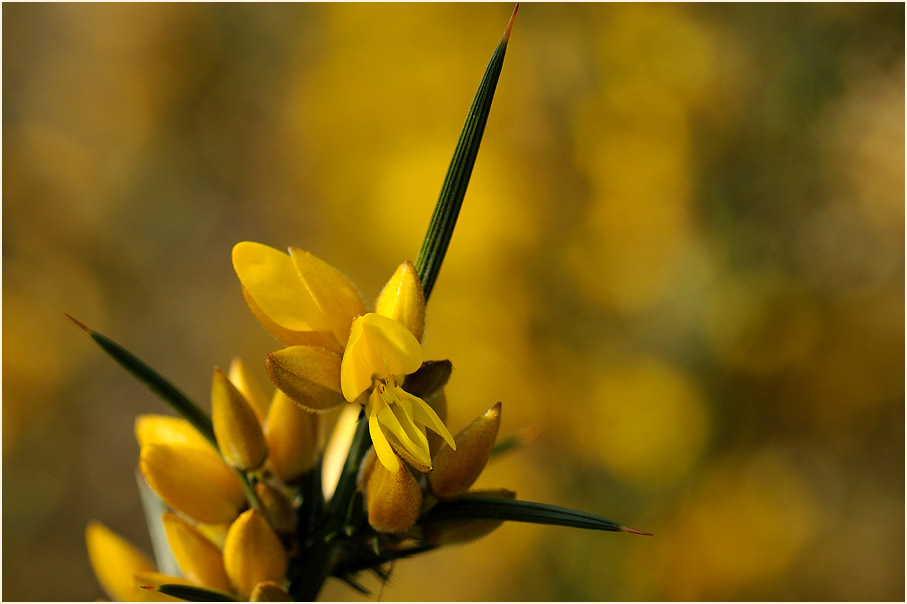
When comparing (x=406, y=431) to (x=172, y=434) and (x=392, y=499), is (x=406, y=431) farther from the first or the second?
(x=172, y=434)

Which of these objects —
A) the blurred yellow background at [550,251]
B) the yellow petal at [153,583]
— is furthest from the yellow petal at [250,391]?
the blurred yellow background at [550,251]

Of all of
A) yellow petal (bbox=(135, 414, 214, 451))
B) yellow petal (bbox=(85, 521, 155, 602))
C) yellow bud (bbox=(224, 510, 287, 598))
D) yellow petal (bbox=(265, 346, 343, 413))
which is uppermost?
yellow petal (bbox=(265, 346, 343, 413))

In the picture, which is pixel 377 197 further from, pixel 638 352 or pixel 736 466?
pixel 736 466

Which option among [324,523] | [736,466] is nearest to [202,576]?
[324,523]

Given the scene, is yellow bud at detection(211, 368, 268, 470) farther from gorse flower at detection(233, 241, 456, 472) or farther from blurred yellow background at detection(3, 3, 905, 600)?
blurred yellow background at detection(3, 3, 905, 600)

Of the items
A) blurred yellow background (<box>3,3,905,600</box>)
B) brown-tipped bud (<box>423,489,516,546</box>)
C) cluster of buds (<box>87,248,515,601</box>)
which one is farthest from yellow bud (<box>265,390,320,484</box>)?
blurred yellow background (<box>3,3,905,600</box>)

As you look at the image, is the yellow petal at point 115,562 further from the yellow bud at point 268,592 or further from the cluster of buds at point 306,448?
the yellow bud at point 268,592
